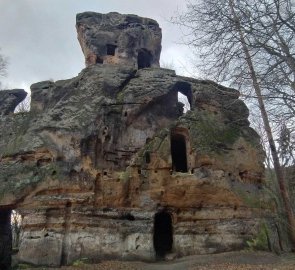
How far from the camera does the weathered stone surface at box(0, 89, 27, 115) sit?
750 inches

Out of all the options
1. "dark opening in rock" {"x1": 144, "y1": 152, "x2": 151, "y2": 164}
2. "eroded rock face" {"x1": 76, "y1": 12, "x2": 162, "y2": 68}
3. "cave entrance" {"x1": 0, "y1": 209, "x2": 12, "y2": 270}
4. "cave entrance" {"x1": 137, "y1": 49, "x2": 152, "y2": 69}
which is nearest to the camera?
"dark opening in rock" {"x1": 144, "y1": 152, "x2": 151, "y2": 164}

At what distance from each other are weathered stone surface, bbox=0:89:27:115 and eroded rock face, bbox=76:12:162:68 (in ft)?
14.7

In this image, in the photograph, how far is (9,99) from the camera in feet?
63.5

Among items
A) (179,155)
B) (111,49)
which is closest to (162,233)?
(179,155)

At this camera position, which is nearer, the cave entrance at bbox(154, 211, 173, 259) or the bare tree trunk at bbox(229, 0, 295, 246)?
the bare tree trunk at bbox(229, 0, 295, 246)

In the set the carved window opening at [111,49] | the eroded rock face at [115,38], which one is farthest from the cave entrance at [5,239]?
the carved window opening at [111,49]

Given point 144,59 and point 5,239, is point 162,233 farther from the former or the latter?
point 144,59

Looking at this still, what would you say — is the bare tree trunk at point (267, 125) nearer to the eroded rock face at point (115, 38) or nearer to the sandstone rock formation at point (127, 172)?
the sandstone rock formation at point (127, 172)

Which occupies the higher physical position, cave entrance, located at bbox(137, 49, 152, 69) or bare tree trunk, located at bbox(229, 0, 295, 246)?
cave entrance, located at bbox(137, 49, 152, 69)

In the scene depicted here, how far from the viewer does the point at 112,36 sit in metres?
22.2

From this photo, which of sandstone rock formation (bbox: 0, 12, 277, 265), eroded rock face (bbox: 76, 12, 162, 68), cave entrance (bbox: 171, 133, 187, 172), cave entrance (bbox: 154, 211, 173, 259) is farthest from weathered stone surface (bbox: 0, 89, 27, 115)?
cave entrance (bbox: 154, 211, 173, 259)

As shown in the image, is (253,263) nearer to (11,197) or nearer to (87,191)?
(87,191)

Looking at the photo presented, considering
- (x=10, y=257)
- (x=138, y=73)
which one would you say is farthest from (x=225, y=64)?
(x=10, y=257)

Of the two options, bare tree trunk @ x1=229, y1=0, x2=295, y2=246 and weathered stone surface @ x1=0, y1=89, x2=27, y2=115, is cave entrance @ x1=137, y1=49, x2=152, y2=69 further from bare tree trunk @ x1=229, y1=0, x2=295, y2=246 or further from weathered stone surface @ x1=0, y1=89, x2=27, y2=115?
bare tree trunk @ x1=229, y1=0, x2=295, y2=246
